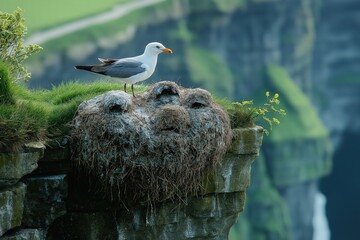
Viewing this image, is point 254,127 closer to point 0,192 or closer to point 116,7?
point 0,192

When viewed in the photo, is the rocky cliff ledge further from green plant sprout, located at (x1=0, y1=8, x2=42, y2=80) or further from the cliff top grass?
green plant sprout, located at (x1=0, y1=8, x2=42, y2=80)

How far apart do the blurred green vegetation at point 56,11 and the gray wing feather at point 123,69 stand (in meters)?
54.5

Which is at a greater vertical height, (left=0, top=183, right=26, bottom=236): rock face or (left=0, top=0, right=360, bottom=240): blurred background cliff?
(left=0, top=0, right=360, bottom=240): blurred background cliff

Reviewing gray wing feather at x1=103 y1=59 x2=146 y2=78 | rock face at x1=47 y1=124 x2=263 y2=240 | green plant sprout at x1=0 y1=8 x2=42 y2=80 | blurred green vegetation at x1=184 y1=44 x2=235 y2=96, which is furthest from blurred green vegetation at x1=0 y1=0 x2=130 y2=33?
rock face at x1=47 y1=124 x2=263 y2=240

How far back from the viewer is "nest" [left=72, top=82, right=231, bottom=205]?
17500 millimetres

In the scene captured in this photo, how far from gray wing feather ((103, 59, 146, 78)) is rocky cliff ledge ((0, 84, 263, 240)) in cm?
109

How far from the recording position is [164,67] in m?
82.8

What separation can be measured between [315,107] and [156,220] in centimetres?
9171

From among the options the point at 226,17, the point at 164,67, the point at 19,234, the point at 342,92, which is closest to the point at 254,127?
the point at 19,234

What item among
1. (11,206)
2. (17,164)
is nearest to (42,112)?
(17,164)

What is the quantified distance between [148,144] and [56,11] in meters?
65.0

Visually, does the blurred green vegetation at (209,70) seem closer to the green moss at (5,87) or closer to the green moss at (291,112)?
the green moss at (291,112)

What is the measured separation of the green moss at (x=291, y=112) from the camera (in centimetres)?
9344

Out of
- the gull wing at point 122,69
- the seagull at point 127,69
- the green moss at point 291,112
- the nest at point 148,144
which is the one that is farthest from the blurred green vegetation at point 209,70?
the nest at point 148,144
